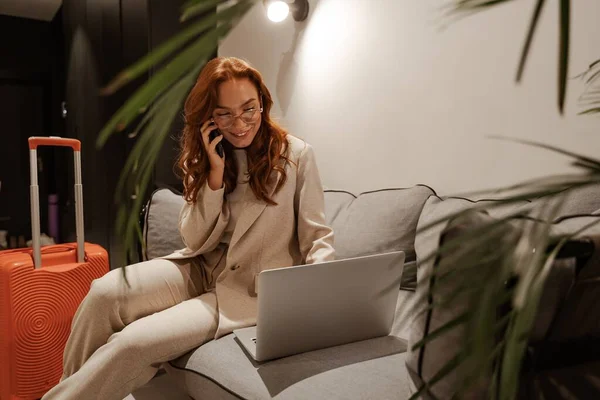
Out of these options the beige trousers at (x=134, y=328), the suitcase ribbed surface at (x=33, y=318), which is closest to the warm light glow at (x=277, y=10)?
the beige trousers at (x=134, y=328)

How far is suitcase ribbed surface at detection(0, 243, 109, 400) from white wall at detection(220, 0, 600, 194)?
1318 mm

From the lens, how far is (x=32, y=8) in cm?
461

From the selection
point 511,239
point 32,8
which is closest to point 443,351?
point 511,239

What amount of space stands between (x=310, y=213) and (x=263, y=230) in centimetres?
17

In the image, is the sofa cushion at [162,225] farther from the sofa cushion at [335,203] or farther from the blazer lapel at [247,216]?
the sofa cushion at [335,203]

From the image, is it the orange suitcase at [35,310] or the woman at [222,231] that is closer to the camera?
the woman at [222,231]

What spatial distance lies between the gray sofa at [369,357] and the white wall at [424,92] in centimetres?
23

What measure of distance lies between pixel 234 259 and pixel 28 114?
444cm

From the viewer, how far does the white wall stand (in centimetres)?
146

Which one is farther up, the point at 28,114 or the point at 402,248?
the point at 28,114

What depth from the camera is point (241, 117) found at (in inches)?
61.1

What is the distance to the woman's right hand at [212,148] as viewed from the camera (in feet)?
5.23

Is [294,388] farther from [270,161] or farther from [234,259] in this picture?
[270,161]

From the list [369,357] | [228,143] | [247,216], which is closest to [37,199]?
[228,143]
